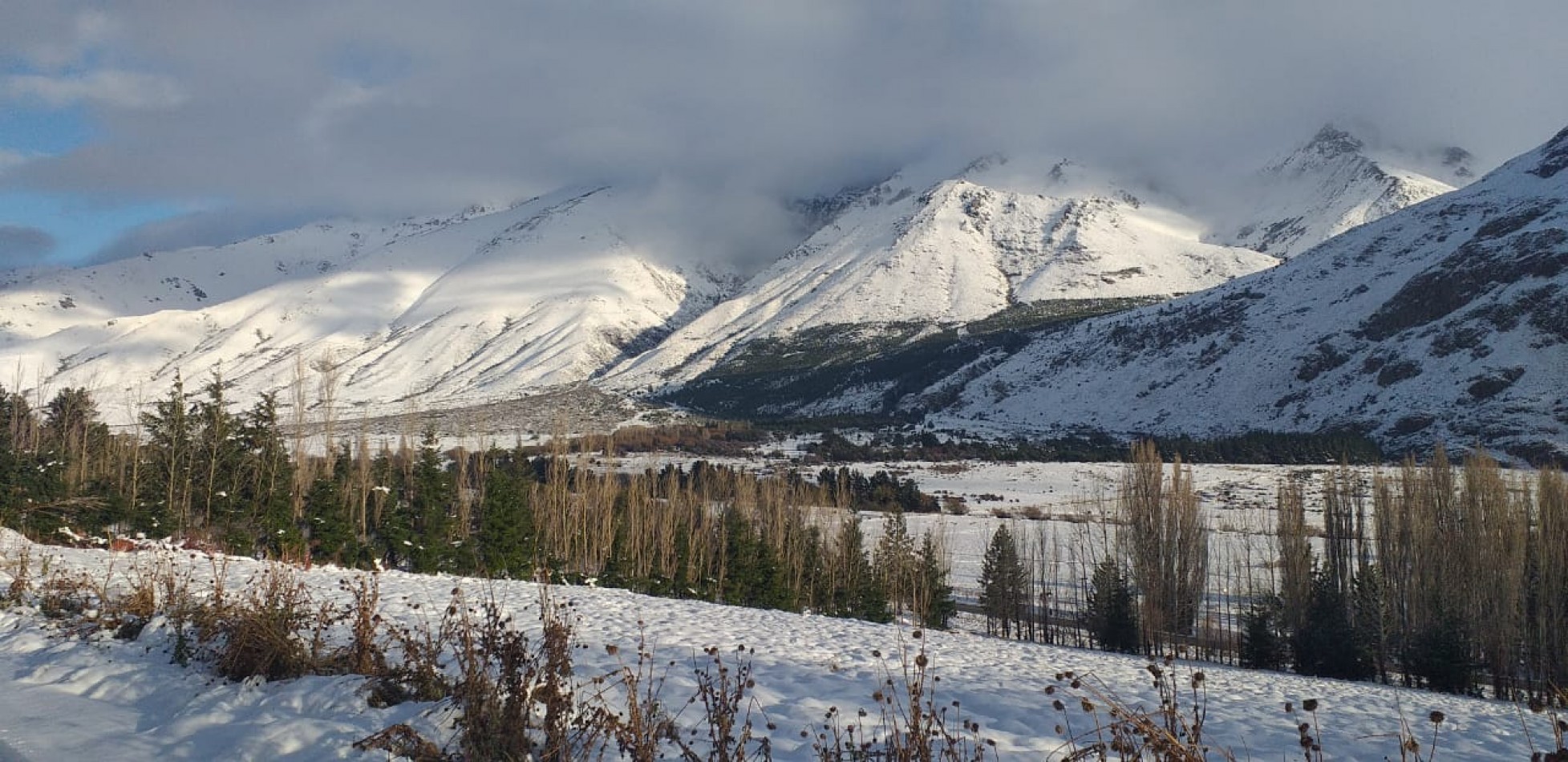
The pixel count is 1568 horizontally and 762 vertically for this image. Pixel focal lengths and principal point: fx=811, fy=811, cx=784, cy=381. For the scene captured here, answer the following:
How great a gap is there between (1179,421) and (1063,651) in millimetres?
104661

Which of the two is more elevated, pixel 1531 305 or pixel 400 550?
pixel 1531 305

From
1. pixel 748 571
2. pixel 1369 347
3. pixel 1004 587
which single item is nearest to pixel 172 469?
pixel 748 571

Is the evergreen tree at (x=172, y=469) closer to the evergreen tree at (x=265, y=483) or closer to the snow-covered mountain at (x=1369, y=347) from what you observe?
the evergreen tree at (x=265, y=483)

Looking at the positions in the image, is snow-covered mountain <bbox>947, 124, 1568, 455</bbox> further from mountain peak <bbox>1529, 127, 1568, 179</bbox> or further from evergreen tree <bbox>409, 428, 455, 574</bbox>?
evergreen tree <bbox>409, 428, 455, 574</bbox>

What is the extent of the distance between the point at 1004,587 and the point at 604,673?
108ft

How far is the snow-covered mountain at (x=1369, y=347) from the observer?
90875 mm

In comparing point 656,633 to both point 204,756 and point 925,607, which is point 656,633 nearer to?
point 204,756

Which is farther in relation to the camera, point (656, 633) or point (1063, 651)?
point (1063, 651)

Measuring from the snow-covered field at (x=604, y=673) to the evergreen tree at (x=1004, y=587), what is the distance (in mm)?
20476

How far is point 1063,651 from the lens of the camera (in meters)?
22.3

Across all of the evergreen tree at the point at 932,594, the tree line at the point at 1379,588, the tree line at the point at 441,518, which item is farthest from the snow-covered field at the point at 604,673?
the evergreen tree at the point at 932,594

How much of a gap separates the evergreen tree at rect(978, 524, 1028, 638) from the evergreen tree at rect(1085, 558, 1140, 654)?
13.4 ft

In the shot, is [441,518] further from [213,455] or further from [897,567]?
[897,567]

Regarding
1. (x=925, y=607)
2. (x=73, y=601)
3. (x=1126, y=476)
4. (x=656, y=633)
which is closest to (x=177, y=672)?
(x=73, y=601)
